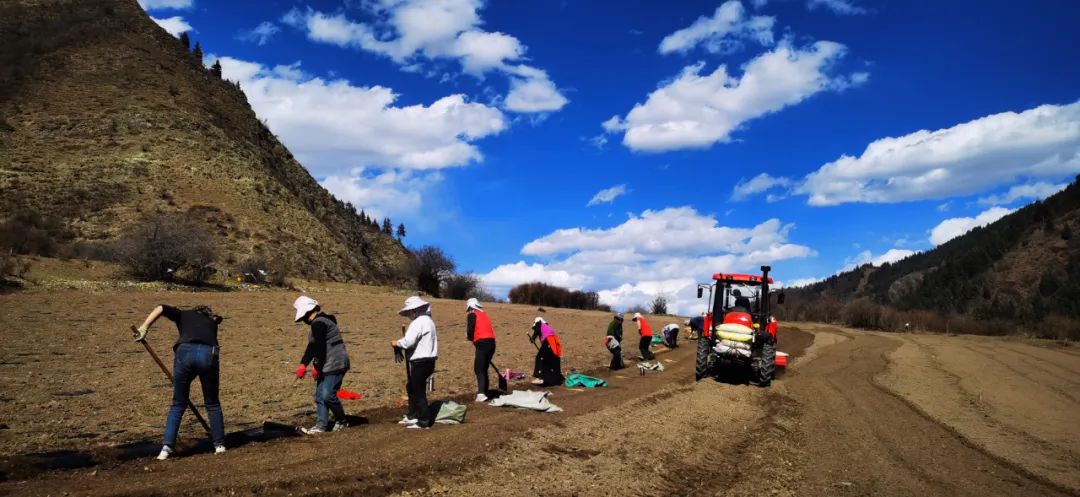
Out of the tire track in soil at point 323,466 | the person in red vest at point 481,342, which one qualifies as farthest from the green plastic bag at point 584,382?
the tire track in soil at point 323,466

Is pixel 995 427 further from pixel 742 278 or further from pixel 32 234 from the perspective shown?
pixel 32 234

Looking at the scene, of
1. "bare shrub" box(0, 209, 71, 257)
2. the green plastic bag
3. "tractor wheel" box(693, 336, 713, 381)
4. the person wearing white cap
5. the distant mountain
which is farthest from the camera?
the distant mountain

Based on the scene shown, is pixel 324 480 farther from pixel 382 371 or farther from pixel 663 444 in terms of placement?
pixel 382 371

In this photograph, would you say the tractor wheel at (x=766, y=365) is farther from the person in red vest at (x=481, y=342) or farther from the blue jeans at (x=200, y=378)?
the blue jeans at (x=200, y=378)

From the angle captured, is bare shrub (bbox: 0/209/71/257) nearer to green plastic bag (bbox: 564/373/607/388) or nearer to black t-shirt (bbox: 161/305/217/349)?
green plastic bag (bbox: 564/373/607/388)

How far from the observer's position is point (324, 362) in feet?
29.1

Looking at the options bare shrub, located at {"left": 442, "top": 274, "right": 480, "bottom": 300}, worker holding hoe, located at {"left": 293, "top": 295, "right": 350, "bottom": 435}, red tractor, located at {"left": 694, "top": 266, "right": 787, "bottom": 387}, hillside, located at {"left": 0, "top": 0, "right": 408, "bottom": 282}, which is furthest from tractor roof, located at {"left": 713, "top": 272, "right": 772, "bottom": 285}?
bare shrub, located at {"left": 442, "top": 274, "right": 480, "bottom": 300}

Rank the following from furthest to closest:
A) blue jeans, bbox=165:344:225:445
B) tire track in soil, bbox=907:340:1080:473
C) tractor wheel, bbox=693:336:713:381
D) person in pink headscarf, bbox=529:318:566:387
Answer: tractor wheel, bbox=693:336:713:381 → person in pink headscarf, bbox=529:318:566:387 → tire track in soil, bbox=907:340:1080:473 → blue jeans, bbox=165:344:225:445

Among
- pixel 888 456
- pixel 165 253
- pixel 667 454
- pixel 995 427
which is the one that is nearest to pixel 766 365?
pixel 995 427

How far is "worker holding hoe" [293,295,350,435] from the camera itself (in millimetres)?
8734

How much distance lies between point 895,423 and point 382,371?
10413mm

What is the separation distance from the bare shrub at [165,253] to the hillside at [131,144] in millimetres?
8328

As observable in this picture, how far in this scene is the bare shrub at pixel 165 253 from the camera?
28.5 m

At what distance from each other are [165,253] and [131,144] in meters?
23.2
